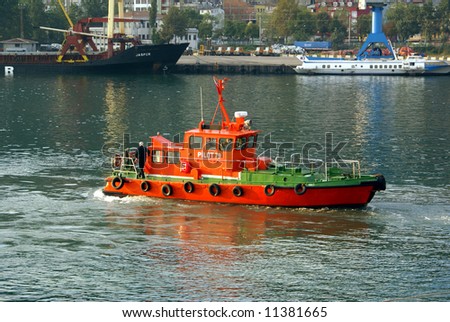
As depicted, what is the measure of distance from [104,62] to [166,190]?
97.9m

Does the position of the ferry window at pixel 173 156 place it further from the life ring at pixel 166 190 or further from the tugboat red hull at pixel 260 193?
the life ring at pixel 166 190

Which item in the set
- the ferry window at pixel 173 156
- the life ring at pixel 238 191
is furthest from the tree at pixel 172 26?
the life ring at pixel 238 191

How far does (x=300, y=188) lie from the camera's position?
134ft

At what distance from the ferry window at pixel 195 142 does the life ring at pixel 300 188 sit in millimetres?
4929

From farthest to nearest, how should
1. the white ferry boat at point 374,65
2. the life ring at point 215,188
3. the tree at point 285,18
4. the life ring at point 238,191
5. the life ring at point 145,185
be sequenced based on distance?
the tree at point 285,18, the white ferry boat at point 374,65, the life ring at point 145,185, the life ring at point 215,188, the life ring at point 238,191

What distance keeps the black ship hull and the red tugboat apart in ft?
308

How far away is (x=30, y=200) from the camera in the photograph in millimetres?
44156

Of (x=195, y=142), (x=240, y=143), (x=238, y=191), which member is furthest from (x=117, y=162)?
(x=238, y=191)

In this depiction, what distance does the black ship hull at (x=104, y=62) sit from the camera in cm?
13700

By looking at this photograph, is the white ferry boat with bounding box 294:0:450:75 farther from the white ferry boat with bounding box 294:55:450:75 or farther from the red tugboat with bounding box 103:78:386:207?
the red tugboat with bounding box 103:78:386:207

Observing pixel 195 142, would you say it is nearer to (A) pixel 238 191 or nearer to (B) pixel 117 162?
(A) pixel 238 191

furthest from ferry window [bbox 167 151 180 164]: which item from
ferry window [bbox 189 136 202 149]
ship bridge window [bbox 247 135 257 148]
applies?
ship bridge window [bbox 247 135 257 148]

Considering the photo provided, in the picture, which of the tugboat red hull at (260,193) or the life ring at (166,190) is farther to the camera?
the life ring at (166,190)

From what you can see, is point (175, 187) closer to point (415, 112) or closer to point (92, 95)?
point (415, 112)
